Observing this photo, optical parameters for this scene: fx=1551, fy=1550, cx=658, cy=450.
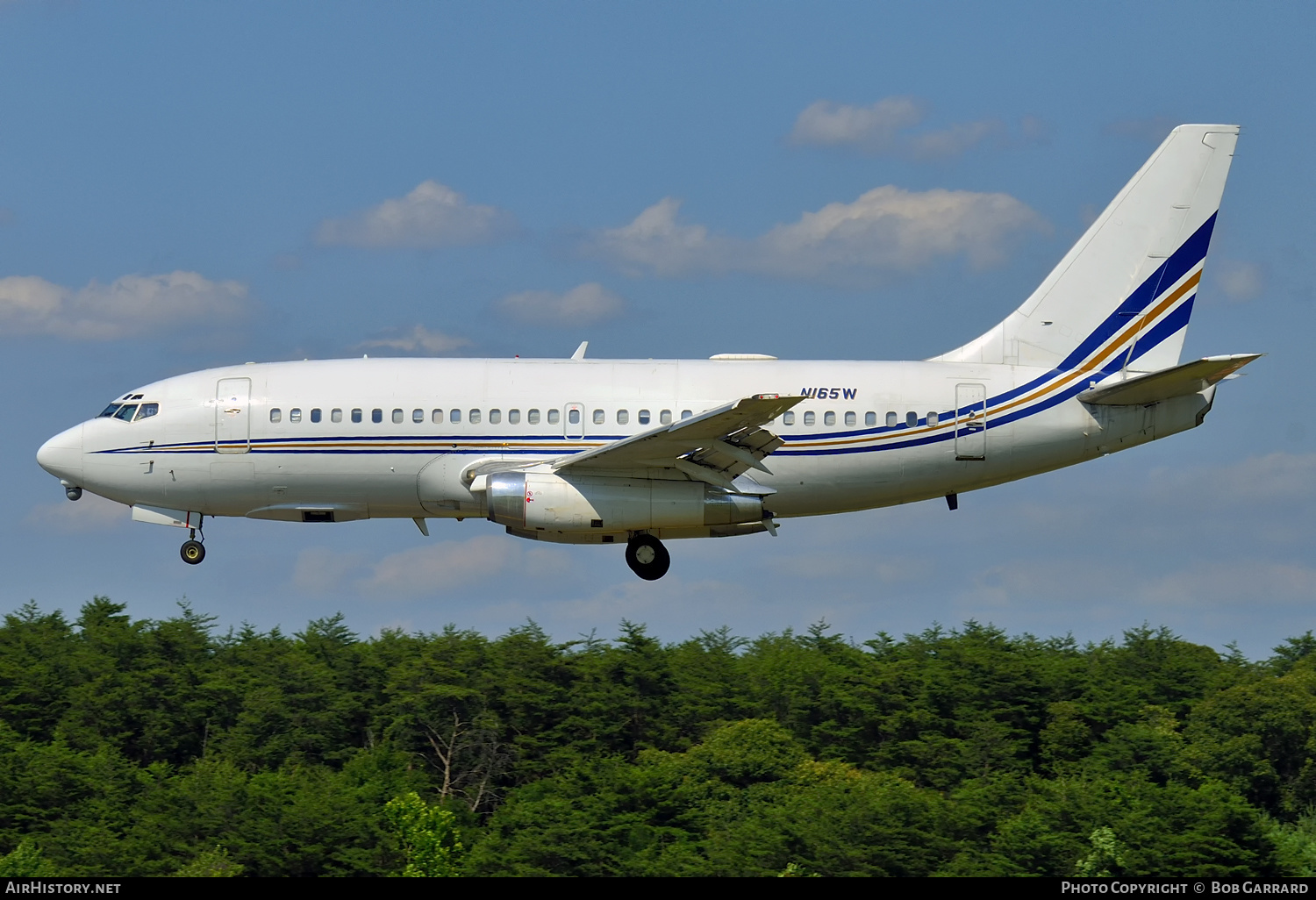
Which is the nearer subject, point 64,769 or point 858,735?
point 64,769

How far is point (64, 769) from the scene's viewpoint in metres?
69.8

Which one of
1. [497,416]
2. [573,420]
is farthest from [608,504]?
[497,416]

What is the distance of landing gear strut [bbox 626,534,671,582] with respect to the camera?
37969 millimetres

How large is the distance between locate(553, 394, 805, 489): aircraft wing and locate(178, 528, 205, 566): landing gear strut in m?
9.58

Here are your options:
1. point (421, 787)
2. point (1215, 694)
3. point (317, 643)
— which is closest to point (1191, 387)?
point (421, 787)

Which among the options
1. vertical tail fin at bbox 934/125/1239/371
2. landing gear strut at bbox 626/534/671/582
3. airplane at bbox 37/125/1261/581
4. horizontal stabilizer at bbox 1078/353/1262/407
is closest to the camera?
horizontal stabilizer at bbox 1078/353/1262/407

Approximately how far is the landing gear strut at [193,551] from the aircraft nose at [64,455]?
3077 millimetres

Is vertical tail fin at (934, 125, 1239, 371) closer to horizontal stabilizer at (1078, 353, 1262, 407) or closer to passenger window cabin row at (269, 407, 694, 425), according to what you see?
horizontal stabilizer at (1078, 353, 1262, 407)

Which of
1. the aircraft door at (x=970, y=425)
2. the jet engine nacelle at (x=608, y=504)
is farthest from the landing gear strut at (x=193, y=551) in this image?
the aircraft door at (x=970, y=425)

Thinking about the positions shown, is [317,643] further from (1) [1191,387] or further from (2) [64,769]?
(1) [1191,387]

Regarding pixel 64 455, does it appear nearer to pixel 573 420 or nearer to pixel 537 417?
pixel 537 417

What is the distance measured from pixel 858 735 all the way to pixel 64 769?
1477 inches

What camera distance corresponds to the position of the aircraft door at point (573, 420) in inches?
1454

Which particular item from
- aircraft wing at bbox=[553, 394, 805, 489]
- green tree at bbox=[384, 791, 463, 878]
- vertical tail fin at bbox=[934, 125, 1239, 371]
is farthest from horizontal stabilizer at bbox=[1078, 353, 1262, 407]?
green tree at bbox=[384, 791, 463, 878]
